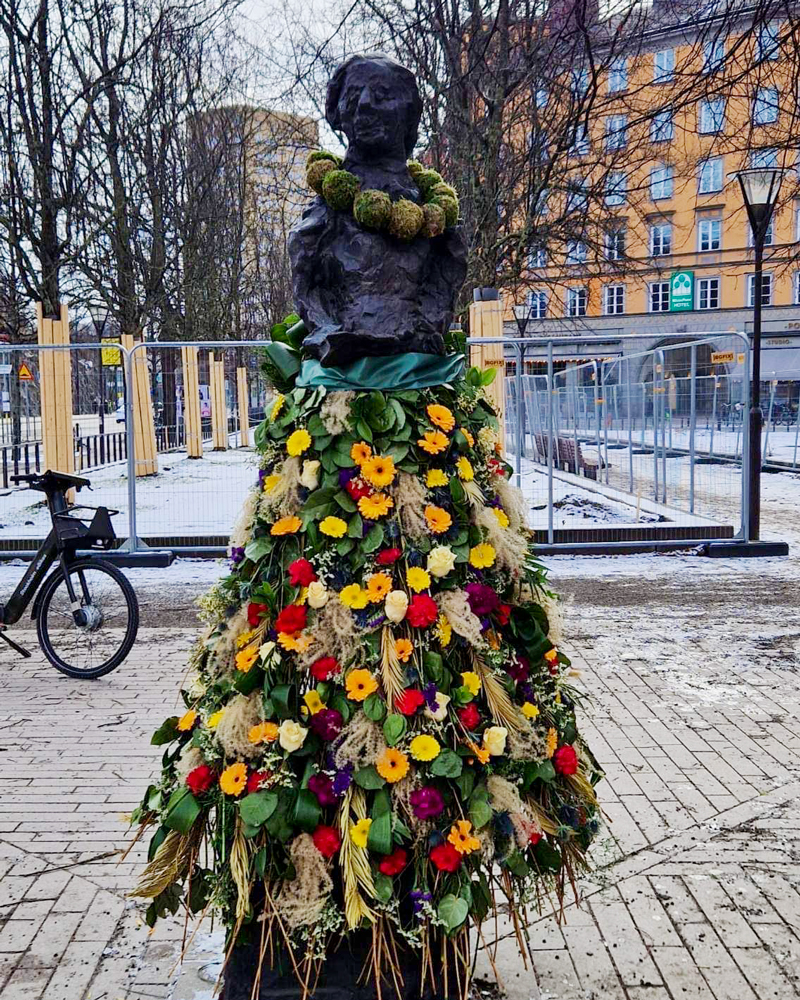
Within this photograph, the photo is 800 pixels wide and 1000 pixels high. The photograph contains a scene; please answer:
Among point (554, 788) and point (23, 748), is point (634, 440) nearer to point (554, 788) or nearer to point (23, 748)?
point (23, 748)

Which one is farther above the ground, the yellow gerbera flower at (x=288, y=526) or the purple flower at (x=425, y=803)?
the yellow gerbera flower at (x=288, y=526)

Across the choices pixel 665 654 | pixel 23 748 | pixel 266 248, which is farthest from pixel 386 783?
pixel 266 248

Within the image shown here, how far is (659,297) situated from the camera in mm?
49062

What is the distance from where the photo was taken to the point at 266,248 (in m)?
→ 37.8

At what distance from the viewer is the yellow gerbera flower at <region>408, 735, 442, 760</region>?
239 centimetres

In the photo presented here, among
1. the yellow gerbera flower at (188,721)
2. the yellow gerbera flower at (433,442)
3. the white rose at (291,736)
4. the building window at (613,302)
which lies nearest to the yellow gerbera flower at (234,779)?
the white rose at (291,736)

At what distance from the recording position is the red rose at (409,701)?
2.40 m

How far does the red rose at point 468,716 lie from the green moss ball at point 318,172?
1606 millimetres

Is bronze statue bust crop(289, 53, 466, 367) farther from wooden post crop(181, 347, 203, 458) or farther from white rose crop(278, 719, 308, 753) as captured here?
wooden post crop(181, 347, 203, 458)

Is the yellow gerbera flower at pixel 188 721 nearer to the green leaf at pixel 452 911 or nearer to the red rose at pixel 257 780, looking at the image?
the red rose at pixel 257 780

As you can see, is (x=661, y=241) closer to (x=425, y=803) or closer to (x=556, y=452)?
(x=556, y=452)

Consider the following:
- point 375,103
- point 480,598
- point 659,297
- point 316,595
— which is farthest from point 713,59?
point 659,297

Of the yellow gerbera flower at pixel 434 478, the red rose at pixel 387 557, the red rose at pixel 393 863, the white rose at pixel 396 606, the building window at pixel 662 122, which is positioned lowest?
the red rose at pixel 393 863

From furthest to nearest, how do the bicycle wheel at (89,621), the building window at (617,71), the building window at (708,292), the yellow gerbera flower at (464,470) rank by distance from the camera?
the building window at (708,292), the building window at (617,71), the bicycle wheel at (89,621), the yellow gerbera flower at (464,470)
